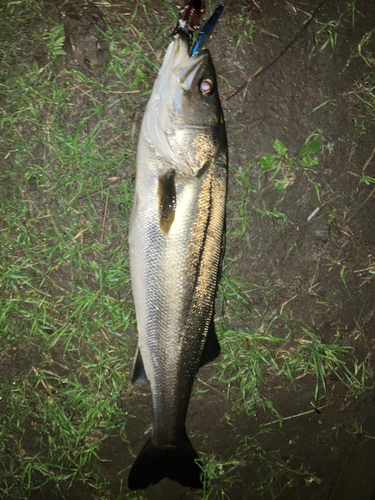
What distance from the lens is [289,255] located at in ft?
9.91

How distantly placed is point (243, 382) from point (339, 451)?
4.15ft

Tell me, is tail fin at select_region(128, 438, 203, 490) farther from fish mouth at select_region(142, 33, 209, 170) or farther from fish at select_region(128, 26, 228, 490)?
fish mouth at select_region(142, 33, 209, 170)

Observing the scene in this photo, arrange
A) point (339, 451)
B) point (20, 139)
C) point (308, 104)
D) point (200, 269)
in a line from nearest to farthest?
1. point (200, 269)
2. point (20, 139)
3. point (308, 104)
4. point (339, 451)

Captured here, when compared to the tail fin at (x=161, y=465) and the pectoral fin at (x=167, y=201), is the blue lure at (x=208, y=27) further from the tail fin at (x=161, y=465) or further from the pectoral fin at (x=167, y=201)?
the tail fin at (x=161, y=465)

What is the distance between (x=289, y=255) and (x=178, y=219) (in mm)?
1361

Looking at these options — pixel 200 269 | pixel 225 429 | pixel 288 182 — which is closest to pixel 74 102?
pixel 200 269

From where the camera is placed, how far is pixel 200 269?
2.22 metres

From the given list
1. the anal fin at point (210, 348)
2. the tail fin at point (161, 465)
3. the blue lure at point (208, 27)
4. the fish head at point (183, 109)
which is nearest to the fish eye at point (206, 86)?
the fish head at point (183, 109)

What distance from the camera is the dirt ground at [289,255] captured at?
2873mm

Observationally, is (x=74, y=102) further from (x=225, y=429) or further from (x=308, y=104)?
(x=225, y=429)

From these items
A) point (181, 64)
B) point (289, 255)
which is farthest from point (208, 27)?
point (289, 255)

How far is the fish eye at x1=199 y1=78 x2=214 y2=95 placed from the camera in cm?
222

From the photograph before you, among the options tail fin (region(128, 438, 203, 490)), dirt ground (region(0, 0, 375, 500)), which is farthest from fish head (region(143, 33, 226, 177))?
tail fin (region(128, 438, 203, 490))

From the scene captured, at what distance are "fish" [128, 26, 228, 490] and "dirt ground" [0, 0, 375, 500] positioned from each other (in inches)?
24.6
